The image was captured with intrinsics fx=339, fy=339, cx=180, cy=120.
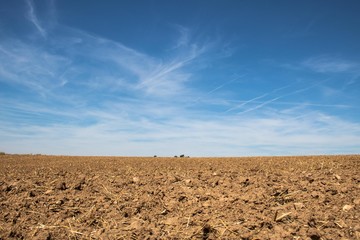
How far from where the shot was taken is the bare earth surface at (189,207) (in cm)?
616

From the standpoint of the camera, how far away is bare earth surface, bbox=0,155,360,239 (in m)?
6.16

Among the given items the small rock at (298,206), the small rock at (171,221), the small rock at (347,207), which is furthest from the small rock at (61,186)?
the small rock at (347,207)

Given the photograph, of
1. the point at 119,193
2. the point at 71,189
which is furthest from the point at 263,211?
the point at 71,189

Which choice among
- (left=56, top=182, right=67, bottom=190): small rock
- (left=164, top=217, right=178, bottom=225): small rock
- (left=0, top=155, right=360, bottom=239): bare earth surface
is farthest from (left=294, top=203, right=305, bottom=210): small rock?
(left=56, top=182, right=67, bottom=190): small rock

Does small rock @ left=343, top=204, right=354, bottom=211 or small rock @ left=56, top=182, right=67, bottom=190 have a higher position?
small rock @ left=56, top=182, right=67, bottom=190

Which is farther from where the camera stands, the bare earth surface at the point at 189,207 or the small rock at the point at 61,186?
the small rock at the point at 61,186

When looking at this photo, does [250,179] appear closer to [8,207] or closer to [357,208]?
[357,208]

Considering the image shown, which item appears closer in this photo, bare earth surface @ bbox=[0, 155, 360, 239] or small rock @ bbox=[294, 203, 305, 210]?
bare earth surface @ bbox=[0, 155, 360, 239]

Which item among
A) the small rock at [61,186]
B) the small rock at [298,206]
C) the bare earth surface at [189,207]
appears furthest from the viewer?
the small rock at [61,186]

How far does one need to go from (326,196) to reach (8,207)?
23.9 ft

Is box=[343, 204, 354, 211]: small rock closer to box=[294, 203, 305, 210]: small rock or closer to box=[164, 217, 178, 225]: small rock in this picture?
box=[294, 203, 305, 210]: small rock

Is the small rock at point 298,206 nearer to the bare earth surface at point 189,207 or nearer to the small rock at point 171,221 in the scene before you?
the bare earth surface at point 189,207

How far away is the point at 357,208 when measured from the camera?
6.38 m

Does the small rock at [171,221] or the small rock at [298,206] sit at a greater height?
the small rock at [298,206]
